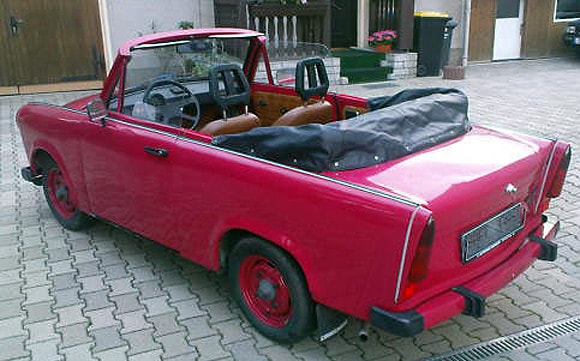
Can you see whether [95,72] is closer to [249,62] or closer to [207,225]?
[249,62]

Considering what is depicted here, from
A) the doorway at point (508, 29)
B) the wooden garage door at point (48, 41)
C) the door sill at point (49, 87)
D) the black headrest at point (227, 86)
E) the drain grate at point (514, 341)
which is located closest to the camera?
the drain grate at point (514, 341)

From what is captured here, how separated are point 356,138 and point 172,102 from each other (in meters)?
1.69

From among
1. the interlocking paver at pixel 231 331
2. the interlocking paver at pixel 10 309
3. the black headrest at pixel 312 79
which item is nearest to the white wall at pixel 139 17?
the black headrest at pixel 312 79

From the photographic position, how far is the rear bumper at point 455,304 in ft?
8.80

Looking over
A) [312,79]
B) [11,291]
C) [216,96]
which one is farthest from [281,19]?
[11,291]

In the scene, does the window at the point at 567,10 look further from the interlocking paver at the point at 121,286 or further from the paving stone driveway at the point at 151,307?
the interlocking paver at the point at 121,286

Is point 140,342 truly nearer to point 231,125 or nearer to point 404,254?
point 231,125

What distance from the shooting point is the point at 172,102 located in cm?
428

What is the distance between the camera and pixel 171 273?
4.27 meters

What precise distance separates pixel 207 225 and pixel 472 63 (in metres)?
12.5

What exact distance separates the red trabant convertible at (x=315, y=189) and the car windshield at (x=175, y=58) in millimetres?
20

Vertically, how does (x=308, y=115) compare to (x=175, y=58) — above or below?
below

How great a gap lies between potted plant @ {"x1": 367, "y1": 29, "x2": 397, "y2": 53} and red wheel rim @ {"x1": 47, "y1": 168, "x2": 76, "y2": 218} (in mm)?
8775

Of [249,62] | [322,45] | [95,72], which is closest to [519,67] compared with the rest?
[322,45]
